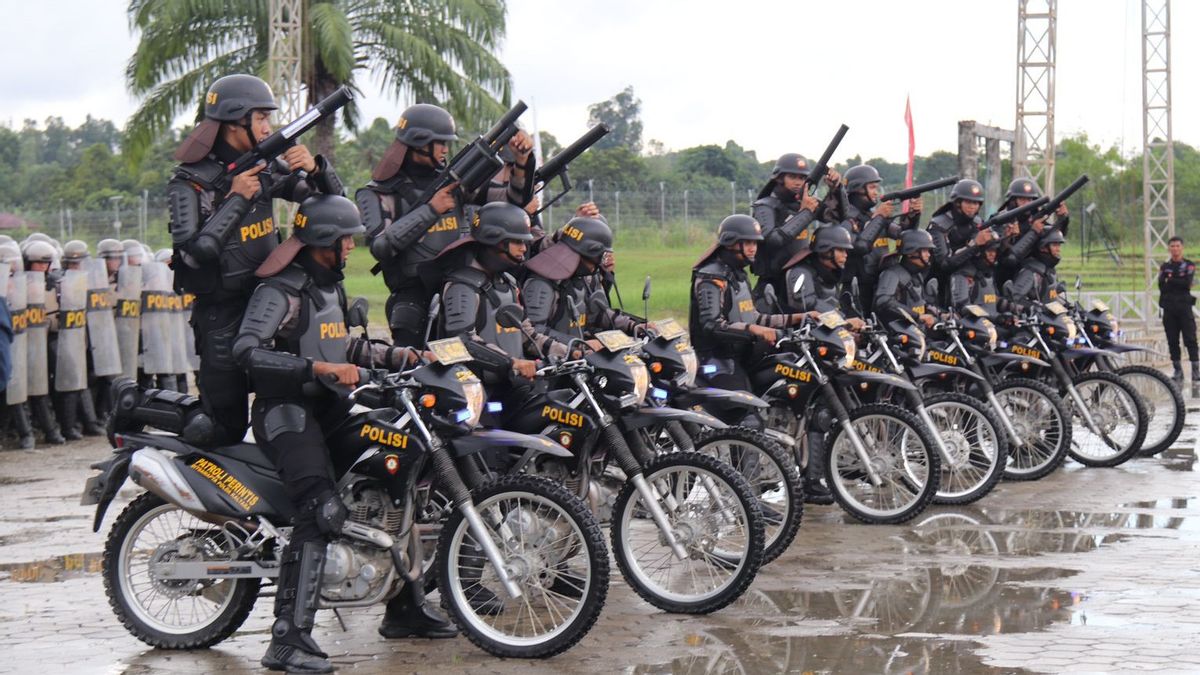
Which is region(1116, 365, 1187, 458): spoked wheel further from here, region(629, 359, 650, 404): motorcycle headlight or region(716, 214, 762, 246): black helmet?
region(629, 359, 650, 404): motorcycle headlight

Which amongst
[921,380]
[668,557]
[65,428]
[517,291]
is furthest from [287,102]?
[668,557]

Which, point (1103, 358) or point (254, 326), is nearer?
point (254, 326)

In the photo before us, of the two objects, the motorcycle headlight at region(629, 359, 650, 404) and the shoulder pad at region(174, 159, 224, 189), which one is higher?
the shoulder pad at region(174, 159, 224, 189)

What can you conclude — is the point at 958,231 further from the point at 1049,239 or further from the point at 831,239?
the point at 831,239

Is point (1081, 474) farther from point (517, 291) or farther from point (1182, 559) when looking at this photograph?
point (517, 291)

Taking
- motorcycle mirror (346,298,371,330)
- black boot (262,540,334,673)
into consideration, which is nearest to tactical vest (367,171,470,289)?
motorcycle mirror (346,298,371,330)

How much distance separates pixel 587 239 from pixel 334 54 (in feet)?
54.1

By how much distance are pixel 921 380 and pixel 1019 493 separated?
3.61 ft

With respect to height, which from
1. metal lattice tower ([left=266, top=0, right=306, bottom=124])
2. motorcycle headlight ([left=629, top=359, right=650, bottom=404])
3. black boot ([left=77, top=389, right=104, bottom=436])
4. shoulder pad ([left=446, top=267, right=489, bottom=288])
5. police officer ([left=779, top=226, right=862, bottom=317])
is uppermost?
metal lattice tower ([left=266, top=0, right=306, bottom=124])

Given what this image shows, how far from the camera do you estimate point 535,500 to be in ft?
22.8

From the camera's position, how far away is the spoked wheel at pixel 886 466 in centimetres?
1009

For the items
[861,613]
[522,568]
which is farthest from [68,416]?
[861,613]

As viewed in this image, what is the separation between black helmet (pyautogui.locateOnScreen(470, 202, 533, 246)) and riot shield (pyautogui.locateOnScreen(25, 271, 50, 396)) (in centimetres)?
823

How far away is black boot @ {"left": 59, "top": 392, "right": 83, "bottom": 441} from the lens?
15.9 m
